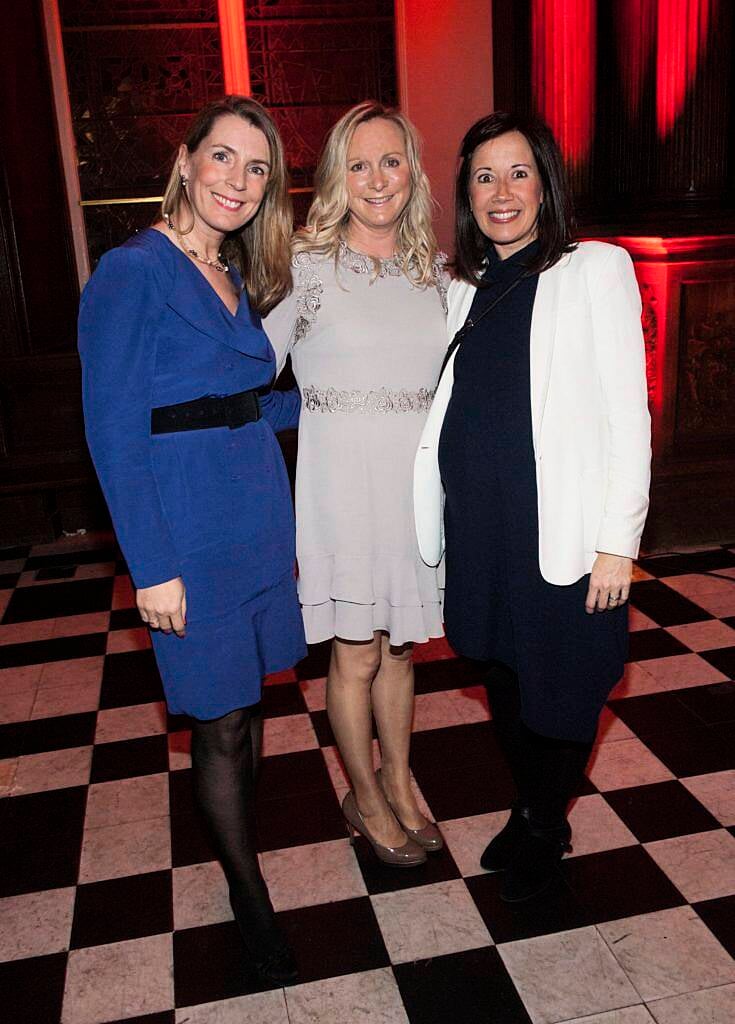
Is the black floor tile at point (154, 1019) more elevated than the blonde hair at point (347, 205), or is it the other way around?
the blonde hair at point (347, 205)

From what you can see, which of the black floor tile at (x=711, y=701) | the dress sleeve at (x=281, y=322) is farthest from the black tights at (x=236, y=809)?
the black floor tile at (x=711, y=701)

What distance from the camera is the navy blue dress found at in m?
1.99

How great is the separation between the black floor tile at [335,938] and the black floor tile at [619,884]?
50 cm

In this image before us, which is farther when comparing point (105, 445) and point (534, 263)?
point (534, 263)

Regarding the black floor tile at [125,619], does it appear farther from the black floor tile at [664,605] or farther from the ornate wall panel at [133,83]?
the ornate wall panel at [133,83]

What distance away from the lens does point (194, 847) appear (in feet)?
8.47

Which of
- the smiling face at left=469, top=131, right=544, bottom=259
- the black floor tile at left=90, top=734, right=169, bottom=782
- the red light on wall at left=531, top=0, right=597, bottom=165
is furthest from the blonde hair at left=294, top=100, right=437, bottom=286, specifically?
the red light on wall at left=531, top=0, right=597, bottom=165

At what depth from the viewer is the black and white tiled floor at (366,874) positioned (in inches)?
80.6

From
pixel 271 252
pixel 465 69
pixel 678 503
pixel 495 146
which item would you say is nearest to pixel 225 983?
pixel 271 252

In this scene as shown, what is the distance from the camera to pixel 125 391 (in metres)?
A: 1.73

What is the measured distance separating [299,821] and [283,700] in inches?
29.5

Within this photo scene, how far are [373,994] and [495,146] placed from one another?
181 centimetres

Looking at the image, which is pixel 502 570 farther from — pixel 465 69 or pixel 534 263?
pixel 465 69

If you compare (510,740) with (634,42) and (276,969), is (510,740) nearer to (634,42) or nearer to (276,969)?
(276,969)
